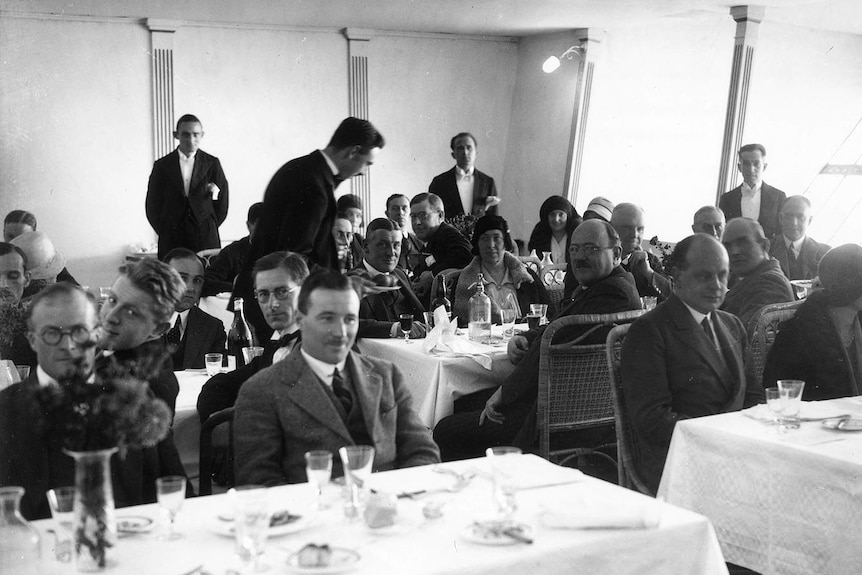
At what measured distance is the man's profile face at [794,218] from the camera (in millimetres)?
6781

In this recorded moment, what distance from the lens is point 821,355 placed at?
3.65 metres

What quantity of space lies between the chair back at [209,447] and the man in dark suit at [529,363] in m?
1.19

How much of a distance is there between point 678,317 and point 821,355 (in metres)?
0.78

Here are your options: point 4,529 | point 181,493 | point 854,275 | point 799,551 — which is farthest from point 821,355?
point 4,529

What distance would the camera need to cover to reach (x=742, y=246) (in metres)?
4.63

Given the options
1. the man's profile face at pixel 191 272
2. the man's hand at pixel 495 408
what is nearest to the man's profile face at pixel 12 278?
the man's profile face at pixel 191 272

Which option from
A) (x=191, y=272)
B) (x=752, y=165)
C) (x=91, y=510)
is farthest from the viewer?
(x=752, y=165)

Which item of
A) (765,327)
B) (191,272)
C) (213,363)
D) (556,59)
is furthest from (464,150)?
(213,363)

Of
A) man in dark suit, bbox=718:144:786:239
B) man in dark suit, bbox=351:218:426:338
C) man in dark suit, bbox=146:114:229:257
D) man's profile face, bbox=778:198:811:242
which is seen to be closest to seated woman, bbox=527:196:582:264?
man in dark suit, bbox=718:144:786:239

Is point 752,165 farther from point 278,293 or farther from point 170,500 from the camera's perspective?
point 170,500

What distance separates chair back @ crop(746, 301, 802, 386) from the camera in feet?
13.0

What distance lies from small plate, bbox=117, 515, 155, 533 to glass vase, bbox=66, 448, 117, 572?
167 mm

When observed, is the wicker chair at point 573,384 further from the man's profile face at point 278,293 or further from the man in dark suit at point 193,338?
the man in dark suit at point 193,338

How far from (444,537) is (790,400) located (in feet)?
4.55
